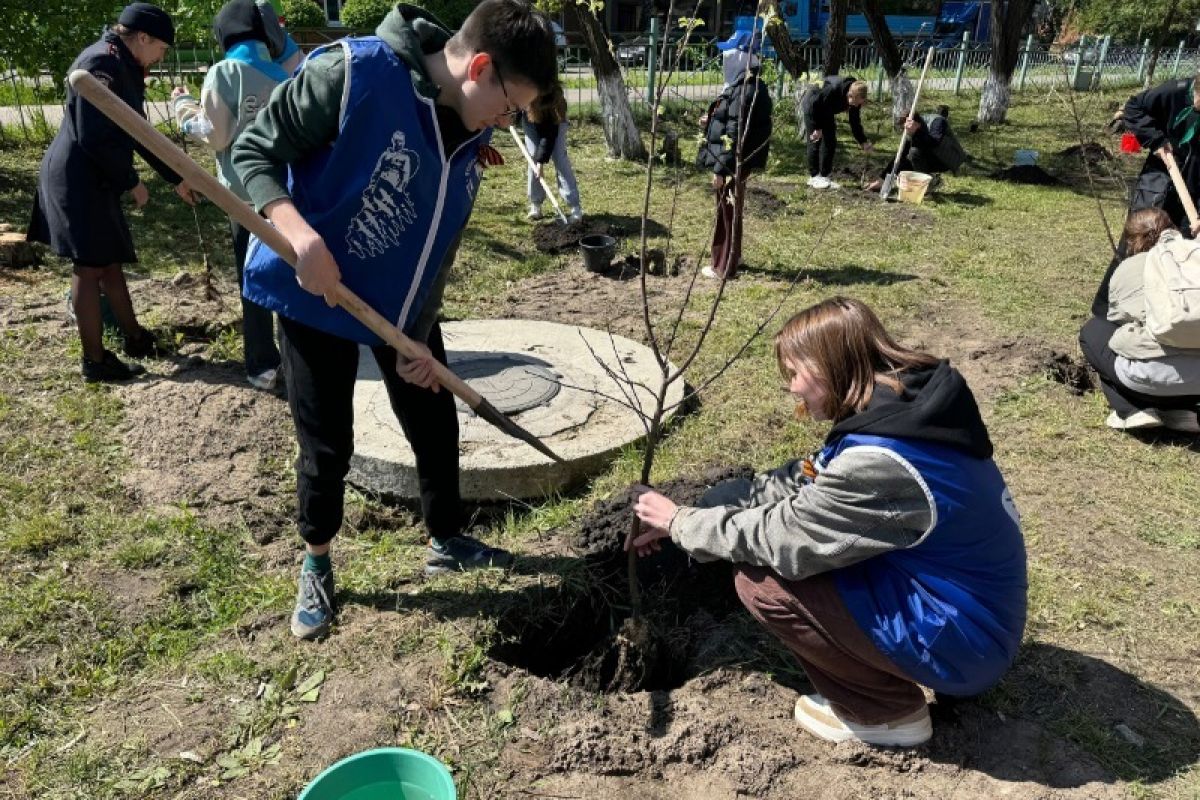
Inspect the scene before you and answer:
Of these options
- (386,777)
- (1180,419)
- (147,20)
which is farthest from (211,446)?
(1180,419)

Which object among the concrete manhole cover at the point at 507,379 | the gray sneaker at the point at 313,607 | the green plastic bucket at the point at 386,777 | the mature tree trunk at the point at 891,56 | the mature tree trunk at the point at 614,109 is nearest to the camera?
the green plastic bucket at the point at 386,777

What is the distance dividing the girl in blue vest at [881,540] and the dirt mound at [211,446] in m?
2.16

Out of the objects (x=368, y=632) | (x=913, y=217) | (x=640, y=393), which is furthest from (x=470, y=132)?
(x=913, y=217)

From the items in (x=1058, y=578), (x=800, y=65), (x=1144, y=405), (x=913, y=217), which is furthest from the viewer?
(x=800, y=65)

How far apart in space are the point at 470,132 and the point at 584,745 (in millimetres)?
1670

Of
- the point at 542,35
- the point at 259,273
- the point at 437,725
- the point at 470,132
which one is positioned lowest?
the point at 437,725

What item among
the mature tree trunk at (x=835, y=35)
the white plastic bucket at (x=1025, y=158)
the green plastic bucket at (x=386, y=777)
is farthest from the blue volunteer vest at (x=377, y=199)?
the mature tree trunk at (x=835, y=35)

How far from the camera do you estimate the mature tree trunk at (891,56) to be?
1270 centimetres

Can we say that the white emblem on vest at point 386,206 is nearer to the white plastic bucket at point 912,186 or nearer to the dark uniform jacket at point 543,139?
the dark uniform jacket at point 543,139

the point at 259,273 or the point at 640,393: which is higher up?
the point at 259,273

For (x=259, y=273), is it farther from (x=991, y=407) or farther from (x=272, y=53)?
(x=991, y=407)

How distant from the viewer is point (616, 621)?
293 centimetres

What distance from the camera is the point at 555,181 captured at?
9883mm

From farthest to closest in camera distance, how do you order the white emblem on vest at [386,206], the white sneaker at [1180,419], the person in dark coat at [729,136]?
the person in dark coat at [729,136] → the white sneaker at [1180,419] → the white emblem on vest at [386,206]
